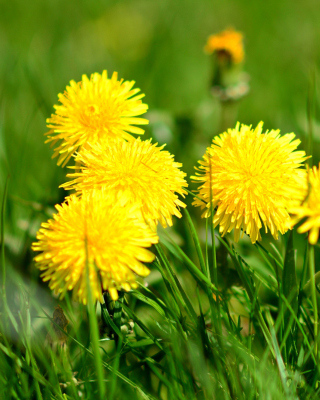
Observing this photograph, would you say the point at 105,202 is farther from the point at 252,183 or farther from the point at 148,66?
the point at 148,66

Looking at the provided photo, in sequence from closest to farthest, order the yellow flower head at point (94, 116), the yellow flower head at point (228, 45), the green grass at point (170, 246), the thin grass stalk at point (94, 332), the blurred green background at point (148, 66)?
the thin grass stalk at point (94, 332) < the green grass at point (170, 246) < the yellow flower head at point (94, 116) < the blurred green background at point (148, 66) < the yellow flower head at point (228, 45)

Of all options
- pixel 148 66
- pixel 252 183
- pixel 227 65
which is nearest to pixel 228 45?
pixel 227 65

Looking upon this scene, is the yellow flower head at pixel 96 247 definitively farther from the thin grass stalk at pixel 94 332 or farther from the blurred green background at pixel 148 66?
the blurred green background at pixel 148 66

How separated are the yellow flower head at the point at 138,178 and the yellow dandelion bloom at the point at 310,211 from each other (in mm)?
220

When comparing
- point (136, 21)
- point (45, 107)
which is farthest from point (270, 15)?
point (45, 107)

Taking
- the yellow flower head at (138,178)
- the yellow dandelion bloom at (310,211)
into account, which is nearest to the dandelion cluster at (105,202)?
the yellow flower head at (138,178)

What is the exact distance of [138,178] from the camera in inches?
→ 31.0

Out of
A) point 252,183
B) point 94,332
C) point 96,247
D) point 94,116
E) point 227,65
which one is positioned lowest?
point 94,332

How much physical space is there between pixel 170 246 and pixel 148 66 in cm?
123

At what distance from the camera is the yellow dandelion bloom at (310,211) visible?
0.62m

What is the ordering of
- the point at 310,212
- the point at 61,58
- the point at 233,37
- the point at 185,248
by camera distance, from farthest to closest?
1. the point at 61,58
2. the point at 233,37
3. the point at 185,248
4. the point at 310,212

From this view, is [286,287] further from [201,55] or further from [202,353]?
[201,55]

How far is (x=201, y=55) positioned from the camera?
2.38 meters

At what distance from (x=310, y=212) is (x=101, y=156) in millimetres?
382
